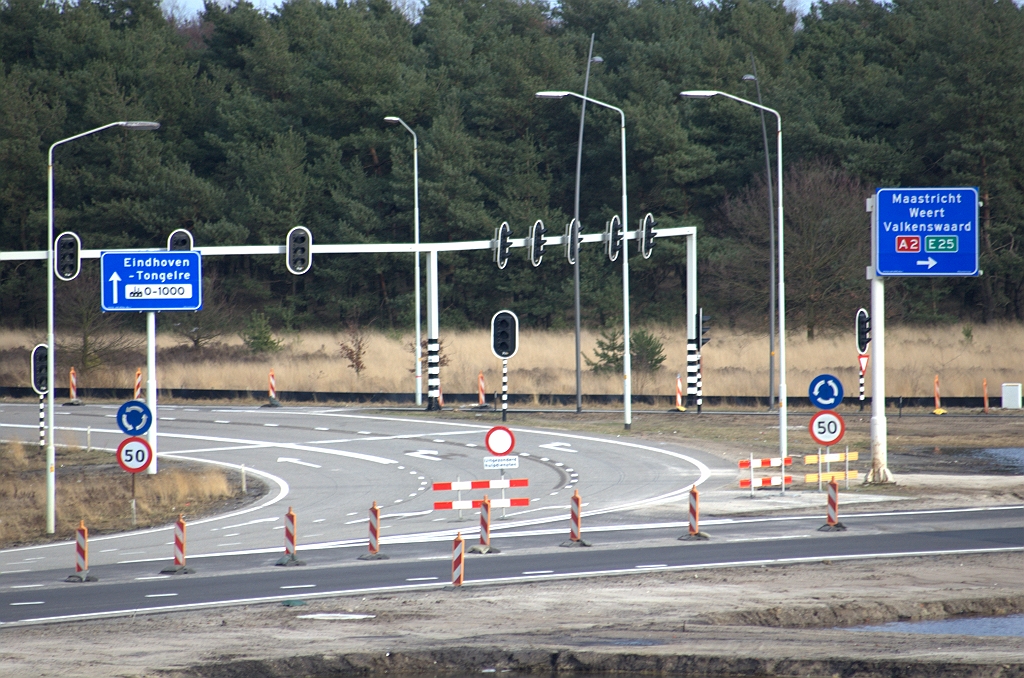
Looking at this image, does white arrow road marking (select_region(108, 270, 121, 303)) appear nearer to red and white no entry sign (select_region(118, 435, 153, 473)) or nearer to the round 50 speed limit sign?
red and white no entry sign (select_region(118, 435, 153, 473))

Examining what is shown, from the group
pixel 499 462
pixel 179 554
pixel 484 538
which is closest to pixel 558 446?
pixel 499 462

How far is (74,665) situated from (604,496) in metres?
15.4

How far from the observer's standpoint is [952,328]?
63406 mm

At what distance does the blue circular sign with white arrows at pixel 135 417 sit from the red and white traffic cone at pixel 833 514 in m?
11.9

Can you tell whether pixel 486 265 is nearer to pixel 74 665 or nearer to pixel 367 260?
pixel 367 260

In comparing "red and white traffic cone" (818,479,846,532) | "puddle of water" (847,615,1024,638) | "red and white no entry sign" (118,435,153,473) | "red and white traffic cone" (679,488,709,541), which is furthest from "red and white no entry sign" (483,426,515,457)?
"puddle of water" (847,615,1024,638)

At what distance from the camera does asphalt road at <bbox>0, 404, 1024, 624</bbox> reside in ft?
54.5

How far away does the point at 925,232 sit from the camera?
2652 cm

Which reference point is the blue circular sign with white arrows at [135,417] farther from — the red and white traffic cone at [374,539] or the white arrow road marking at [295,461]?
the white arrow road marking at [295,461]

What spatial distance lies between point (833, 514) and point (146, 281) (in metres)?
18.2

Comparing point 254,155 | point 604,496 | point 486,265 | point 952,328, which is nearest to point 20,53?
point 254,155

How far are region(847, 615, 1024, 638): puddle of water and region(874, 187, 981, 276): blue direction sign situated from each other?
539 inches

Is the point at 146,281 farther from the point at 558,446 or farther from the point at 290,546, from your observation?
the point at 290,546

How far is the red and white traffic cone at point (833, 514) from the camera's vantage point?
20359 millimetres
